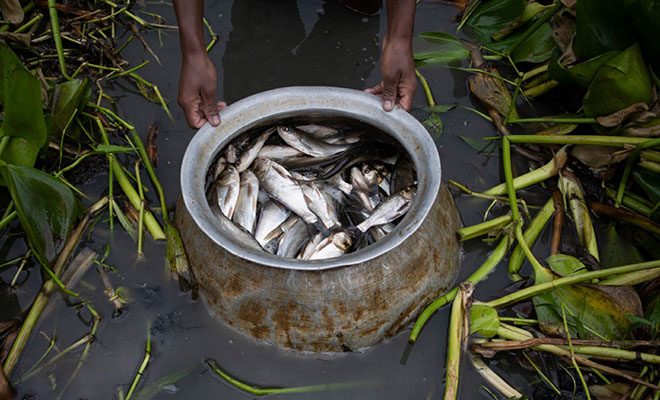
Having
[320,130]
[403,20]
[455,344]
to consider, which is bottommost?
[455,344]

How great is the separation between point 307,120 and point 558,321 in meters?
1.34

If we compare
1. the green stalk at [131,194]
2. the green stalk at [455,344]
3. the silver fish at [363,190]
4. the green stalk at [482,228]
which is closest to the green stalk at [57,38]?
the green stalk at [131,194]

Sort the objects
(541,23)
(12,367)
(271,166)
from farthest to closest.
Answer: (541,23) → (271,166) → (12,367)

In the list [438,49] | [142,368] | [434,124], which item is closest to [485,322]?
[434,124]

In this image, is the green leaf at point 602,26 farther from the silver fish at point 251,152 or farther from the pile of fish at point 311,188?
the silver fish at point 251,152

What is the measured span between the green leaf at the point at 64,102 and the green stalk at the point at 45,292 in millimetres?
397

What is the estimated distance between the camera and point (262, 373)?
210 cm

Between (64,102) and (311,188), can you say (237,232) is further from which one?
(64,102)

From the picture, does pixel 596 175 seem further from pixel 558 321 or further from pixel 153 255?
pixel 153 255

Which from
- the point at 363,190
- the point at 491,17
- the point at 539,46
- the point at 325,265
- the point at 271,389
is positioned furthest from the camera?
the point at 491,17

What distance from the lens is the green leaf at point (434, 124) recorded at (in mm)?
2896

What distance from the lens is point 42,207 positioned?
6.93 feet

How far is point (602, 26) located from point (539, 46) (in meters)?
0.54

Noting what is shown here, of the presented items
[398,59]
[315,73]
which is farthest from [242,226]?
[315,73]
